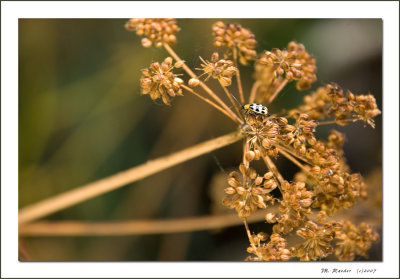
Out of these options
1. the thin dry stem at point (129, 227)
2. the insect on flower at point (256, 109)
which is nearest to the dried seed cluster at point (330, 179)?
the insect on flower at point (256, 109)

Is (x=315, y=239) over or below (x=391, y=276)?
over

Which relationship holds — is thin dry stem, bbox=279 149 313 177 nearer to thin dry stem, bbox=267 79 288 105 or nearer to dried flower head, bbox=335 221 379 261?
thin dry stem, bbox=267 79 288 105

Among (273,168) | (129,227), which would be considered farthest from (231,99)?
(129,227)

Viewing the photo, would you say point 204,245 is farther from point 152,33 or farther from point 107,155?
point 152,33

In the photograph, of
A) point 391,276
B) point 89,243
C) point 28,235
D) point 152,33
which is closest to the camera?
point 152,33

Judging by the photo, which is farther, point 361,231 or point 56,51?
point 56,51

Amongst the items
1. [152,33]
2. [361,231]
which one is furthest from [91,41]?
[361,231]
